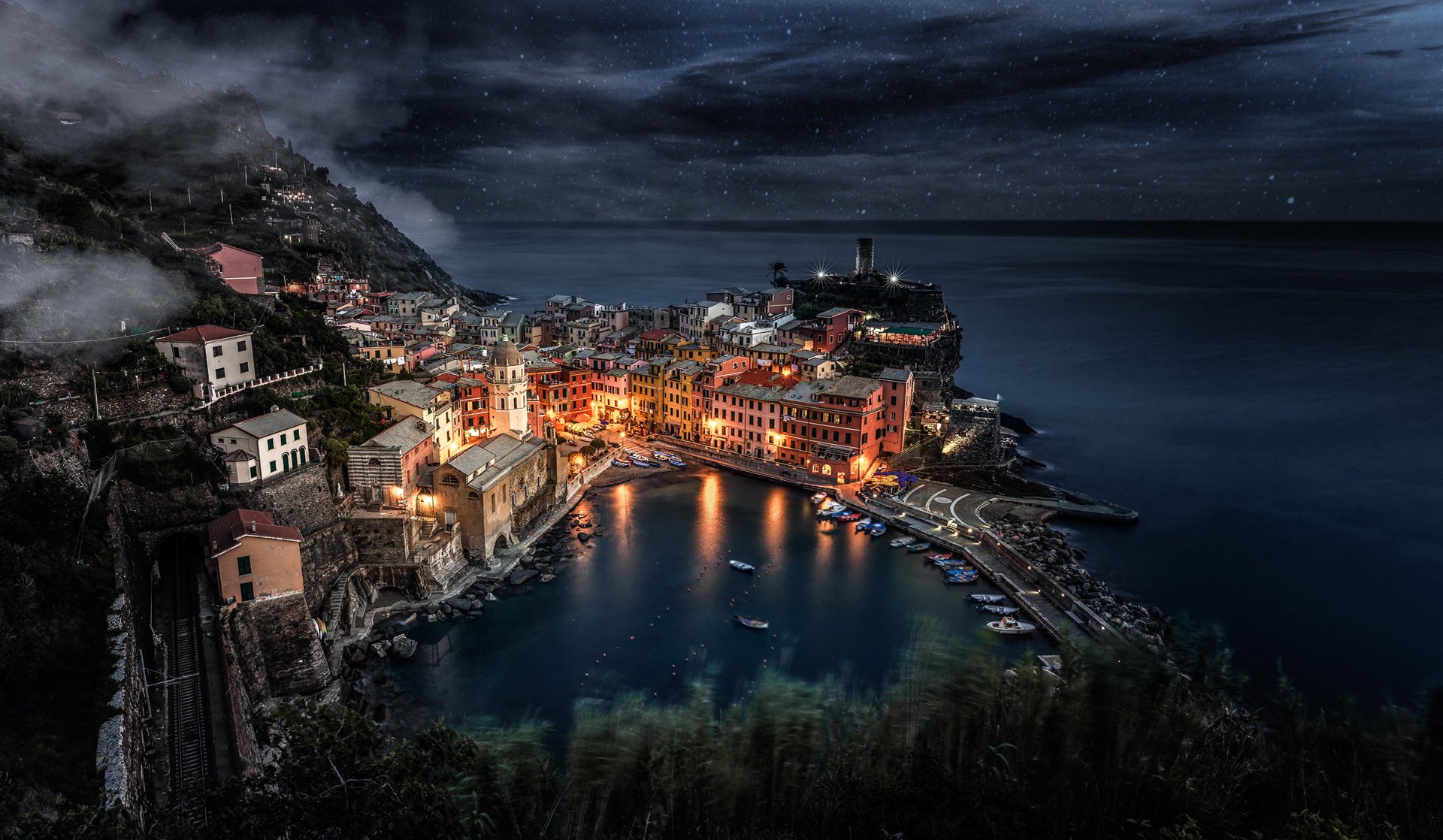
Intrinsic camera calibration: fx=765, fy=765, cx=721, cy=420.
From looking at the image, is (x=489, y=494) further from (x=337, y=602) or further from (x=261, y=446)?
(x=261, y=446)

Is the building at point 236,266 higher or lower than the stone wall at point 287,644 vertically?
higher

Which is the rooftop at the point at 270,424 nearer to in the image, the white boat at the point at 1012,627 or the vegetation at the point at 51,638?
the vegetation at the point at 51,638

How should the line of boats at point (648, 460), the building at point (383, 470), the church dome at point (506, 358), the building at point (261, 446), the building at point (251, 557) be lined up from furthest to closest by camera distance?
the line of boats at point (648, 460) → the church dome at point (506, 358) → the building at point (383, 470) → the building at point (261, 446) → the building at point (251, 557)

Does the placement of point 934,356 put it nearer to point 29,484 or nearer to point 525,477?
point 525,477

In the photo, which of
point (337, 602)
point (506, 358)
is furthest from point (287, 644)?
point (506, 358)

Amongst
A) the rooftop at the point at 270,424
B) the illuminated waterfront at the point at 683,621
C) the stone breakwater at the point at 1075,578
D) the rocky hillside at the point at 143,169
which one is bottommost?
the illuminated waterfront at the point at 683,621

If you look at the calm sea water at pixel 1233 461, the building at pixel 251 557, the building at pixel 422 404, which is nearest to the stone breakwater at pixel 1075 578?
the calm sea water at pixel 1233 461

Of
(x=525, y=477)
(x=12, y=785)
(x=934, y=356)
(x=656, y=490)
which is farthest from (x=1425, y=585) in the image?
(x=12, y=785)
